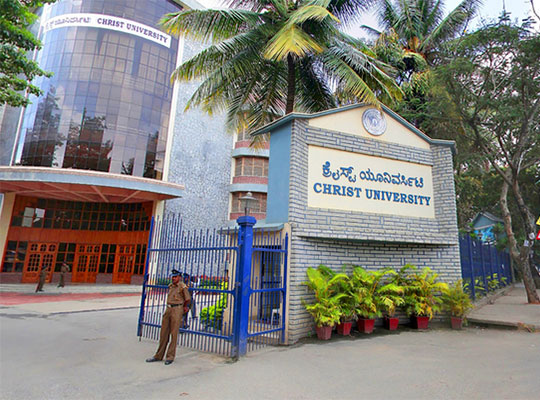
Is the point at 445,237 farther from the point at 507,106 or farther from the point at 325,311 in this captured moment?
the point at 507,106

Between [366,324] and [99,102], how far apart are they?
2340 centimetres

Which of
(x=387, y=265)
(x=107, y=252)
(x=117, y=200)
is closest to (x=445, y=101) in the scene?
(x=387, y=265)

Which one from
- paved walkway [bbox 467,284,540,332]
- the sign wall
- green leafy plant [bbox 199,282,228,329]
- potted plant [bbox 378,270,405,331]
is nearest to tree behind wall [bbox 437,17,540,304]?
paved walkway [bbox 467,284,540,332]

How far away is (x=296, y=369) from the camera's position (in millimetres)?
5500

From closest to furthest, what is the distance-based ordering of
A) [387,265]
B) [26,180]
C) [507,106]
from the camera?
[387,265]
[507,106]
[26,180]

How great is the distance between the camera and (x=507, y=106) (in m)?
12.3

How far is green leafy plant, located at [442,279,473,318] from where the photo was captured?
8664mm

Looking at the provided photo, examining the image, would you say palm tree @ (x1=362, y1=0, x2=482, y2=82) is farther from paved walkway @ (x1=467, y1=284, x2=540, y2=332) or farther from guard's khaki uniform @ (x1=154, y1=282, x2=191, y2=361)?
guard's khaki uniform @ (x1=154, y1=282, x2=191, y2=361)

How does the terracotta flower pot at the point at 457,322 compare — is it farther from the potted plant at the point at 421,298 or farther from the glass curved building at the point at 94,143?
the glass curved building at the point at 94,143

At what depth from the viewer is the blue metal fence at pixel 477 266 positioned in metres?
12.1

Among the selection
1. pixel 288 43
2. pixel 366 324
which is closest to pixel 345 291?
pixel 366 324

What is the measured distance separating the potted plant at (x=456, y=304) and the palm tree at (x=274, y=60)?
5340 mm

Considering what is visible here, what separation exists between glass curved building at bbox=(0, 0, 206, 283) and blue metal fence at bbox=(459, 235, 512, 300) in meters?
17.6

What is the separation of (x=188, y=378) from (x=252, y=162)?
2504 centimetres
